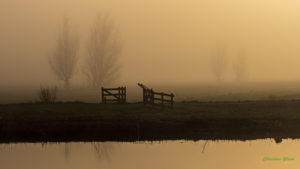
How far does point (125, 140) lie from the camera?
2398cm

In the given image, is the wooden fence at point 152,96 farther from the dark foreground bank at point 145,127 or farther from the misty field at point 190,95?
the misty field at point 190,95

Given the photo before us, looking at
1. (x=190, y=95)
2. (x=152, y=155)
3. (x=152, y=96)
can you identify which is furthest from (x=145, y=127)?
(x=190, y=95)

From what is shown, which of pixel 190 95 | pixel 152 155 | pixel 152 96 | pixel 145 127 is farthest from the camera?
pixel 190 95

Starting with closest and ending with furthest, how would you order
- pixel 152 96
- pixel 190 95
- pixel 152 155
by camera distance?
pixel 152 155 < pixel 152 96 < pixel 190 95

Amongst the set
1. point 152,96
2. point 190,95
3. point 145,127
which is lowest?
point 145,127

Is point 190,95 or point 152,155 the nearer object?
point 152,155

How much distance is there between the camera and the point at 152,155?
19.0 m

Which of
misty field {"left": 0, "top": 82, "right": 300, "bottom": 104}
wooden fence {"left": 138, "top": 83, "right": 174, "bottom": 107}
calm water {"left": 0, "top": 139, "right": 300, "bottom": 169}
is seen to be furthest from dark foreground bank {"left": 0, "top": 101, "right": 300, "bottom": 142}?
misty field {"left": 0, "top": 82, "right": 300, "bottom": 104}

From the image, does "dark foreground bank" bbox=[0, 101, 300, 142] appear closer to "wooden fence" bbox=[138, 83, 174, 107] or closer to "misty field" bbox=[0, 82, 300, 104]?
"wooden fence" bbox=[138, 83, 174, 107]

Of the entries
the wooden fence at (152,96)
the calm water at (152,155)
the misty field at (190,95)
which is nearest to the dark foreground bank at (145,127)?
the calm water at (152,155)

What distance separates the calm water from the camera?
16.9 metres

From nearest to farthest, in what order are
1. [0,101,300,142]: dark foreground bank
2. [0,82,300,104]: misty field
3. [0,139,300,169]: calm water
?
[0,139,300,169]: calm water, [0,101,300,142]: dark foreground bank, [0,82,300,104]: misty field

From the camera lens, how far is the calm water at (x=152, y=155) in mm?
16922

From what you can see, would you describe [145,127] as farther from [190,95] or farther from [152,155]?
[190,95]
